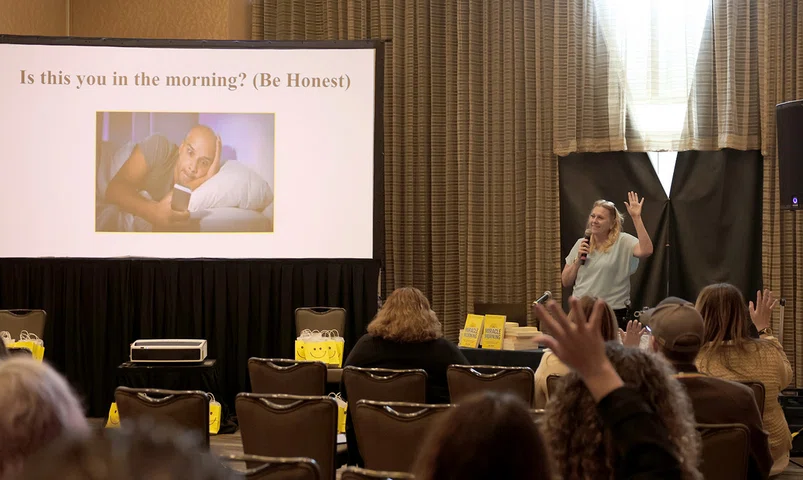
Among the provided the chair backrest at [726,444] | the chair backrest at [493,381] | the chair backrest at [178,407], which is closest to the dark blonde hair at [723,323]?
the chair backrest at [493,381]

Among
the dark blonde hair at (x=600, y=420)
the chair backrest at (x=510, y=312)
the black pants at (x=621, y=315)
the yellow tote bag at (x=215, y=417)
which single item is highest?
the dark blonde hair at (x=600, y=420)

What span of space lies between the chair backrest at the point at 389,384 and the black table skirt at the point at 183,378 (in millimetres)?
2442

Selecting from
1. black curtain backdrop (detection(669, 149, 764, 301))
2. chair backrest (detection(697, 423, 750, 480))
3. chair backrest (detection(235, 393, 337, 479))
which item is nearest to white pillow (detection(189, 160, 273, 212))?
chair backrest (detection(235, 393, 337, 479))

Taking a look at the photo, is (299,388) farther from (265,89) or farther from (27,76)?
(27,76)

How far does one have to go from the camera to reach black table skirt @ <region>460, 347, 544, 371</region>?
527 cm

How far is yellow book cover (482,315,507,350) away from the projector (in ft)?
7.03

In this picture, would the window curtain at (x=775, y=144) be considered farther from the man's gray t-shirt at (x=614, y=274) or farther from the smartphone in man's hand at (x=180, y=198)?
the smartphone in man's hand at (x=180, y=198)

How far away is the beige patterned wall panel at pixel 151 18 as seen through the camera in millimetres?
8008

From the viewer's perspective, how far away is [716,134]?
732 centimetres

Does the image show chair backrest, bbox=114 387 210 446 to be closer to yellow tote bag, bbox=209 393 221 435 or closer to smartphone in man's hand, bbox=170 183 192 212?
yellow tote bag, bbox=209 393 221 435

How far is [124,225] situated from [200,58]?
1.47m

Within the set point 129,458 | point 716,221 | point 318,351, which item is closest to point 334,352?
point 318,351

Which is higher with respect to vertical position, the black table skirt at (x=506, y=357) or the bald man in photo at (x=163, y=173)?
the bald man in photo at (x=163, y=173)

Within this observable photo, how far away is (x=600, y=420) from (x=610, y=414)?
0.13 feet
